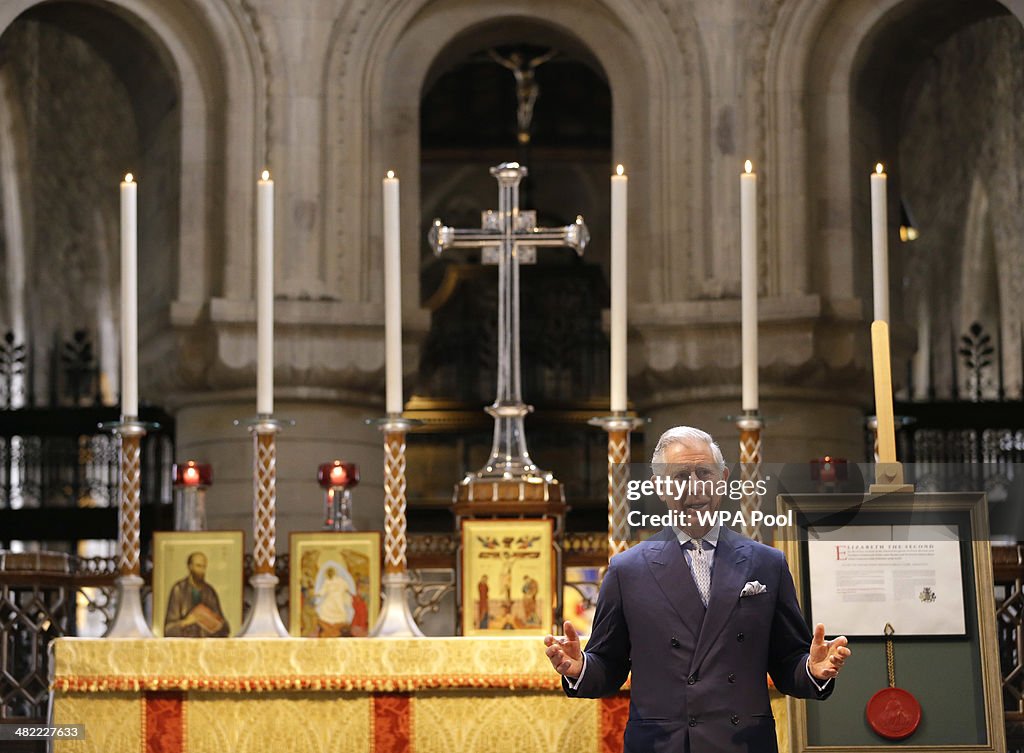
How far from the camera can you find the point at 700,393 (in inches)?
376

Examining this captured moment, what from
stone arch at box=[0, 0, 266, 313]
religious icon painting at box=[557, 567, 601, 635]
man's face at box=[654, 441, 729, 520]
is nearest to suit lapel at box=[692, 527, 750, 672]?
man's face at box=[654, 441, 729, 520]

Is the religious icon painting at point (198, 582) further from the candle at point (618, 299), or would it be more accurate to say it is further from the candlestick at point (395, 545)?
the candle at point (618, 299)

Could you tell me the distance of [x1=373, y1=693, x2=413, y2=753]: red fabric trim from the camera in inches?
210

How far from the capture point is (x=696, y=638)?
398 centimetres

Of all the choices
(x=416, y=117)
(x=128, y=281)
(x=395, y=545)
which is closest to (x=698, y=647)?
(x=395, y=545)

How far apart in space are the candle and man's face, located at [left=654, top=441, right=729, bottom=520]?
1.64m

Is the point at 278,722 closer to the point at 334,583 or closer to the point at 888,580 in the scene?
the point at 334,583

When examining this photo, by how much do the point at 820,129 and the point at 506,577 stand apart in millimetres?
4821

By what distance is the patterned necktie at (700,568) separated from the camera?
403 cm

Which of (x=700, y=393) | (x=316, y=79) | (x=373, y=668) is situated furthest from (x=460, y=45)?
(x=373, y=668)

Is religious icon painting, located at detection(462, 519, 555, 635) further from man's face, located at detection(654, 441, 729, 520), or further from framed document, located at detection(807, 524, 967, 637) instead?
man's face, located at detection(654, 441, 729, 520)

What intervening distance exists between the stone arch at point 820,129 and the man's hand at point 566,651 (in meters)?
5.82

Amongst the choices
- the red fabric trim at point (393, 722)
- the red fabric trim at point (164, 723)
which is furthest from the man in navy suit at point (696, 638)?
the red fabric trim at point (164, 723)

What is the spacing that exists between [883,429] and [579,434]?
23.5ft
